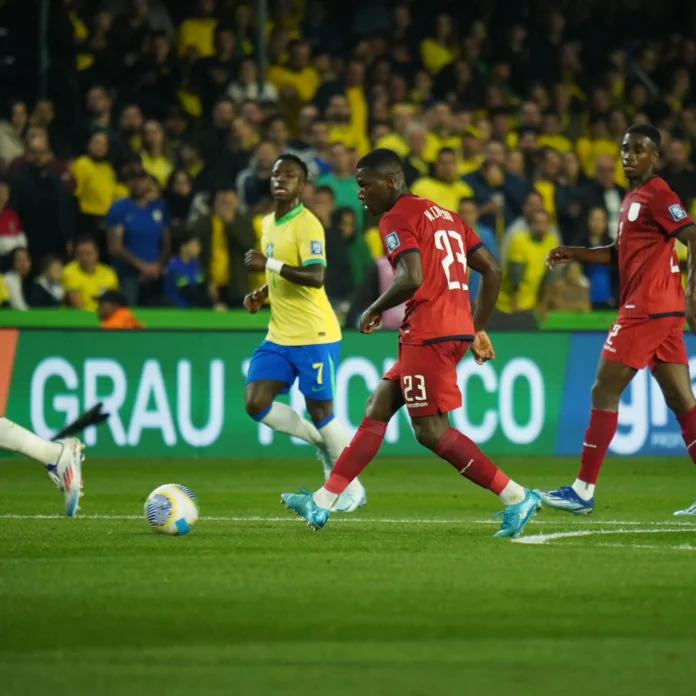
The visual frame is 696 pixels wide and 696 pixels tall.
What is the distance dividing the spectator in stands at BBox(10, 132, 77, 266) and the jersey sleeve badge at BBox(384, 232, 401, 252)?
359 inches

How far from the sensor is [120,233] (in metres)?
17.2

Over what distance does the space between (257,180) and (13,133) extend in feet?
8.94

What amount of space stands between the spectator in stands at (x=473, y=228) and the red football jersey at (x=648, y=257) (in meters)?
6.88

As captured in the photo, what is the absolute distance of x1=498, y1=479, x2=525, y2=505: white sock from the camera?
8.51 meters

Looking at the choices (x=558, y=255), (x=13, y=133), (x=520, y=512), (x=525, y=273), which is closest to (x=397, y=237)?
(x=520, y=512)

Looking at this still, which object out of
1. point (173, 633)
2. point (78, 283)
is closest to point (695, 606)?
point (173, 633)

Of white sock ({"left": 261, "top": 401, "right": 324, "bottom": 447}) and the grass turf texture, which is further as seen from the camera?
white sock ({"left": 261, "top": 401, "right": 324, "bottom": 447})

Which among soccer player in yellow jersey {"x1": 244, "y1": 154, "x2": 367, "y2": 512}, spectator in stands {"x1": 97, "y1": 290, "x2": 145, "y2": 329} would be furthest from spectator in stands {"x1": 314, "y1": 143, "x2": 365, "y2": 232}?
soccer player in yellow jersey {"x1": 244, "y1": 154, "x2": 367, "y2": 512}

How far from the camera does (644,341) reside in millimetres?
9977

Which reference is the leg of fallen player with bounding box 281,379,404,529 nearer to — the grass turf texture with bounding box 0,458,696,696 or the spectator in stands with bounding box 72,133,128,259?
the grass turf texture with bounding box 0,458,696,696

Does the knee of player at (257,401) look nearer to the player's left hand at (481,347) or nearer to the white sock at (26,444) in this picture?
the white sock at (26,444)

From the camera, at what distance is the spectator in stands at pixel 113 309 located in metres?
16.1

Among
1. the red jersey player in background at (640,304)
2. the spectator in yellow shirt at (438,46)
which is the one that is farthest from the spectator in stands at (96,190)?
the red jersey player in background at (640,304)

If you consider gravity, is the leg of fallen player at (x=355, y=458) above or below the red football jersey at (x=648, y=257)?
below
